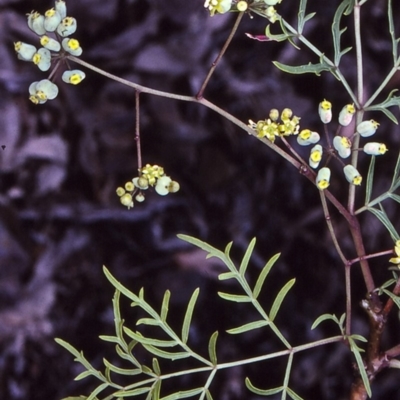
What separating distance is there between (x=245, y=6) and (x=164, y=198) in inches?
18.0

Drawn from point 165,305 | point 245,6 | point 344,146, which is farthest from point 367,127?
point 165,305

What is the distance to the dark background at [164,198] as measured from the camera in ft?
2.94

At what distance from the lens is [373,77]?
3.01ft

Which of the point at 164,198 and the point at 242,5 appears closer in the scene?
the point at 242,5

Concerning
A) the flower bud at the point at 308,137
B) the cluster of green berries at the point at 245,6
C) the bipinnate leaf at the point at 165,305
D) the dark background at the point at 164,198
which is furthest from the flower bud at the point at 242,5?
the dark background at the point at 164,198

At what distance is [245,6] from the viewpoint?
1.68 ft

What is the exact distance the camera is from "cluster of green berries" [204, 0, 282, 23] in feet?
1.67

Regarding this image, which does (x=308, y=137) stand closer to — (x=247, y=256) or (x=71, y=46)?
(x=247, y=256)

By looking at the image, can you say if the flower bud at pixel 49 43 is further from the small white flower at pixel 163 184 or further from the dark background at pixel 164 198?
the dark background at pixel 164 198

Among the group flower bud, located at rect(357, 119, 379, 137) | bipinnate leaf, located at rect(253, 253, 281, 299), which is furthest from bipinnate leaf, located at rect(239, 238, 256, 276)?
flower bud, located at rect(357, 119, 379, 137)

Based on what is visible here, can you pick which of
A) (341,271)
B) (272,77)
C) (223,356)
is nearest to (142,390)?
(223,356)

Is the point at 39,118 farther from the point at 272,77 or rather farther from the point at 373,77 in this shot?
the point at 373,77

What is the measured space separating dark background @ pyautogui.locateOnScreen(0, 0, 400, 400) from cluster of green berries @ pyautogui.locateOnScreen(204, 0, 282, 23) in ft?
1.26

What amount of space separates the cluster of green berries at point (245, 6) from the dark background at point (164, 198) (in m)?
0.38
